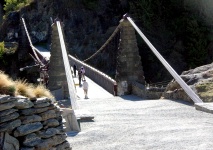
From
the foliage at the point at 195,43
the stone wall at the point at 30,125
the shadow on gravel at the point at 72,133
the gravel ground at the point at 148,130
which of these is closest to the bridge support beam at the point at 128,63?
the gravel ground at the point at 148,130

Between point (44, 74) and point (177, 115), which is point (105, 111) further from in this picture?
point (44, 74)

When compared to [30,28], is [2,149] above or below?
below

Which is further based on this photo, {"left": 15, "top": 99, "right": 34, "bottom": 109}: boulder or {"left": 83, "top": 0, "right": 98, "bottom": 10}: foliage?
{"left": 83, "top": 0, "right": 98, "bottom": 10}: foliage

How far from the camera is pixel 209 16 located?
42.5 meters

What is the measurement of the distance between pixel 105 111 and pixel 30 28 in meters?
42.0

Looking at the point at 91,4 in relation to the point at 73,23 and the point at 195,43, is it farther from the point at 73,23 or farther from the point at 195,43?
the point at 195,43

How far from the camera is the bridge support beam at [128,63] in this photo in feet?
69.4

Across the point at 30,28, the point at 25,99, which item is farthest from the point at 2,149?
the point at 30,28

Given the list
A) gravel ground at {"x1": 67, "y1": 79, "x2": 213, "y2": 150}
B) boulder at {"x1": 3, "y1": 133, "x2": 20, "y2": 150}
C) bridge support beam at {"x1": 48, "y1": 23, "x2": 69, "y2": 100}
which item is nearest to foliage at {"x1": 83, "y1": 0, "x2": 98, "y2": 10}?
bridge support beam at {"x1": 48, "y1": 23, "x2": 69, "y2": 100}

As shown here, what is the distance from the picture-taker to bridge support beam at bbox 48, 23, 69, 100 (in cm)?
2031

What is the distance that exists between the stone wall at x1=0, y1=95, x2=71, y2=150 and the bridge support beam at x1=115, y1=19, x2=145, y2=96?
14.1m

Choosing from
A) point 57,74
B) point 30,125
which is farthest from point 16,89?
point 57,74

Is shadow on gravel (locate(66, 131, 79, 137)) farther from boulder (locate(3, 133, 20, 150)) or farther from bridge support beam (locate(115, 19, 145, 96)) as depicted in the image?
bridge support beam (locate(115, 19, 145, 96))

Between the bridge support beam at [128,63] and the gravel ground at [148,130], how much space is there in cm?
855
